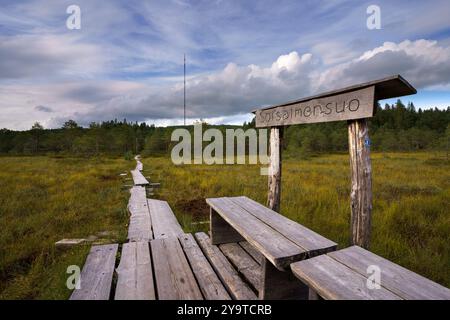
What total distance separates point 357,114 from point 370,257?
1.32m

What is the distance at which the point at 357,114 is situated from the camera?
2383 millimetres

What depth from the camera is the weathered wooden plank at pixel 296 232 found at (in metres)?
1.97

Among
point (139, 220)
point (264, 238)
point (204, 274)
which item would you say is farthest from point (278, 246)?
point (139, 220)

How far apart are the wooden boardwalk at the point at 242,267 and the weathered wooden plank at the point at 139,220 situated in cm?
10

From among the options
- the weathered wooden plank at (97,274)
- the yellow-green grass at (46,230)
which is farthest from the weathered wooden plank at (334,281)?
the yellow-green grass at (46,230)

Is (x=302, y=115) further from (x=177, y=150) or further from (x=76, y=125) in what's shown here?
(x=76, y=125)

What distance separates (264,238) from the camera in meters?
2.18

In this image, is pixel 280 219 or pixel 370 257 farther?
pixel 280 219

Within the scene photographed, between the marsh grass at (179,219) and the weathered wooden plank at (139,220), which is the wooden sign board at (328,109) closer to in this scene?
the marsh grass at (179,219)

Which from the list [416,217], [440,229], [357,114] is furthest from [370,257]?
[416,217]

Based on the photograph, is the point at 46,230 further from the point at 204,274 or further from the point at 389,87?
the point at 389,87

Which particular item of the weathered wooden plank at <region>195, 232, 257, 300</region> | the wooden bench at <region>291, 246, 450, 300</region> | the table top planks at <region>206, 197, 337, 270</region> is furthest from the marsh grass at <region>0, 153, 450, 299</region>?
the wooden bench at <region>291, 246, 450, 300</region>

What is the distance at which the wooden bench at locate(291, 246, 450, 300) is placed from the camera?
1401 mm

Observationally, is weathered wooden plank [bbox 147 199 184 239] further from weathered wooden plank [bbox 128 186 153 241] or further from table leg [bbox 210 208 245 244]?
table leg [bbox 210 208 245 244]
